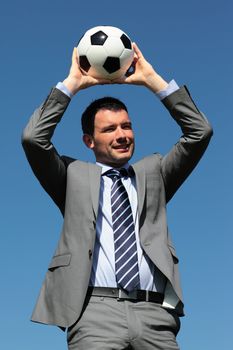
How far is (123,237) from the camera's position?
6.57 meters

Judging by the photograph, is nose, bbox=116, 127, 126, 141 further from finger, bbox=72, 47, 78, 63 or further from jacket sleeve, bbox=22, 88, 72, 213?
finger, bbox=72, 47, 78, 63

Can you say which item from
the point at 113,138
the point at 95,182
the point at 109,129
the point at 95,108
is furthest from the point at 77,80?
the point at 95,182

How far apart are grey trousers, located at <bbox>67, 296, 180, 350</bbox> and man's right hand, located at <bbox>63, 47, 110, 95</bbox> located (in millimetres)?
2158

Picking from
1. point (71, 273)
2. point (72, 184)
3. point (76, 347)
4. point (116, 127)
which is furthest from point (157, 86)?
point (76, 347)

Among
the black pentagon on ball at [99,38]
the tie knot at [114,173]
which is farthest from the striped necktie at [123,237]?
the black pentagon on ball at [99,38]

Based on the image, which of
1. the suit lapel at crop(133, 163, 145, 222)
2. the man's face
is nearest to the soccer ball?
the man's face

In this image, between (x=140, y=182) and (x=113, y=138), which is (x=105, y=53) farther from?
(x=140, y=182)

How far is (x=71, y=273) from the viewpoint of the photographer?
6328mm

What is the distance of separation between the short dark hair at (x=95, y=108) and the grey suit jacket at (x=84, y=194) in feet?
1.48

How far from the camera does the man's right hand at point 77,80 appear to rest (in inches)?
276

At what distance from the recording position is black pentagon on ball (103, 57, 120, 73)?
23.7ft

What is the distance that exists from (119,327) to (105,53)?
114 inches

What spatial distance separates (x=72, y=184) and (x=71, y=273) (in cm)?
97

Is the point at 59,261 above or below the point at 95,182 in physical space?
below
